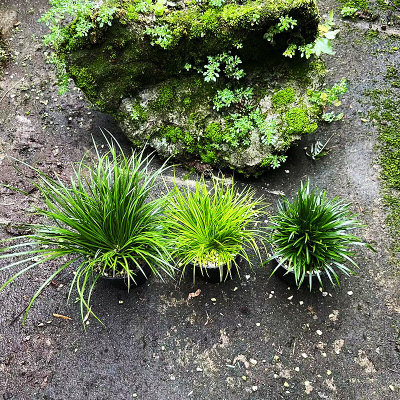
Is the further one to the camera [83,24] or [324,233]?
[83,24]

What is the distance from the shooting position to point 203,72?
10.8 feet

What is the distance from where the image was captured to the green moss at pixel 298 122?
3264 millimetres

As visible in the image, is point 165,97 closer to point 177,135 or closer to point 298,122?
point 177,135

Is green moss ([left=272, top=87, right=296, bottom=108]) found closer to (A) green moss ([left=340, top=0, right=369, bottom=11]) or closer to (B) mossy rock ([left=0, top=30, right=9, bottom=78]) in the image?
(A) green moss ([left=340, top=0, right=369, bottom=11])

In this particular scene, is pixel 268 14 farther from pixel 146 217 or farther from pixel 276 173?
pixel 146 217

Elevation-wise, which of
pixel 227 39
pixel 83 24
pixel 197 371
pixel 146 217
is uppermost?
pixel 83 24

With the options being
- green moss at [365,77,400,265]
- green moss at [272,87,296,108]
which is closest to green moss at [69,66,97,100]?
green moss at [272,87,296,108]

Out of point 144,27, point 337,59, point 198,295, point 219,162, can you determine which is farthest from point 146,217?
point 337,59

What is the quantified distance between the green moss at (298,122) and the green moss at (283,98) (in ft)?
0.30

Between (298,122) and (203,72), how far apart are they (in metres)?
0.93

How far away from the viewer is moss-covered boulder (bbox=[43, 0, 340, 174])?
3.11 meters

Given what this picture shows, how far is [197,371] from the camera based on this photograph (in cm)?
248

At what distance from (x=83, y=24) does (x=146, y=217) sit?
1687 millimetres

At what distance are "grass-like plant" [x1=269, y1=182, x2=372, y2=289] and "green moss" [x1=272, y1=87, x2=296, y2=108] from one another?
1022 mm
